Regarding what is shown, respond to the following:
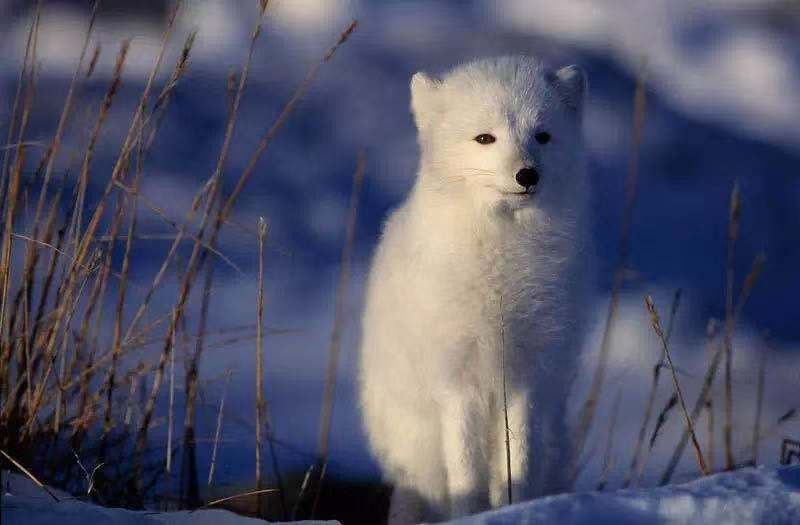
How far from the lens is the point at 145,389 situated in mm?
3373

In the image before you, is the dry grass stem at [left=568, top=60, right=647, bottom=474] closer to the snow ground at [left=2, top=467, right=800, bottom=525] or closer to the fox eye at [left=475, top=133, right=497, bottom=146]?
the fox eye at [left=475, top=133, right=497, bottom=146]

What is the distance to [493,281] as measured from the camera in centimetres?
304

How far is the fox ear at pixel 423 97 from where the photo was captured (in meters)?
3.22

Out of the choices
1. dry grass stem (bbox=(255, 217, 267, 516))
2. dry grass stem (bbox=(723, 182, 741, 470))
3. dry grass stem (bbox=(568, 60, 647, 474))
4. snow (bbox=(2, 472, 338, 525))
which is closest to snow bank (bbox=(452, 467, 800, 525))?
snow (bbox=(2, 472, 338, 525))

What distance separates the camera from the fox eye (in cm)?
296

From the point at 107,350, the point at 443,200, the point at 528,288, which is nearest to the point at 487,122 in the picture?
the point at 443,200

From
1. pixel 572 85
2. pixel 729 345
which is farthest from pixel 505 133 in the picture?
pixel 729 345

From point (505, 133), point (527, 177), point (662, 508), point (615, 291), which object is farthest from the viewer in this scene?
point (615, 291)

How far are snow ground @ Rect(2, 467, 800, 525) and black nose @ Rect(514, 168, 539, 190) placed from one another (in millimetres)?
1120

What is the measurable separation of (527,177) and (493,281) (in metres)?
0.40

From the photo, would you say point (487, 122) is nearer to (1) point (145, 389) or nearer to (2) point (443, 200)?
(2) point (443, 200)

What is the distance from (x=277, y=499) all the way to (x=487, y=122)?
163cm

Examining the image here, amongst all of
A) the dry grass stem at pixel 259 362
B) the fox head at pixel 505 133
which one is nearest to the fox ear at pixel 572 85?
the fox head at pixel 505 133

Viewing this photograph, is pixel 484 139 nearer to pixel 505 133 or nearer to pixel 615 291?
pixel 505 133
